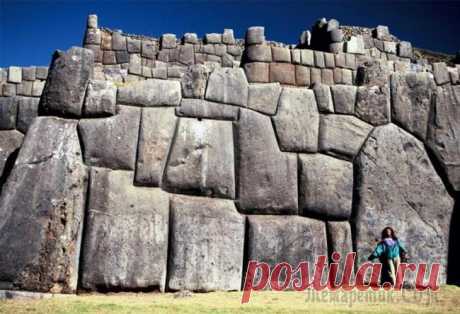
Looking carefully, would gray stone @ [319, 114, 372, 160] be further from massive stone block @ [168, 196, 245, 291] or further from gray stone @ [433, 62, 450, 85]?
massive stone block @ [168, 196, 245, 291]

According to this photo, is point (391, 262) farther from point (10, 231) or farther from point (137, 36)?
point (137, 36)

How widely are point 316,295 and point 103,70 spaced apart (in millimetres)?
8483

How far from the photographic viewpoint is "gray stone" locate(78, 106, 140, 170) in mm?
5277

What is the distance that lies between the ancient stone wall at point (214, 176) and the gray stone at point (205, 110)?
0.04ft

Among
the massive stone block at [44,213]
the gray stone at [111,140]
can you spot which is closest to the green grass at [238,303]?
the massive stone block at [44,213]

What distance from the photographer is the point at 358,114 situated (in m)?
5.96

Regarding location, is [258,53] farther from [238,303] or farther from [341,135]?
[238,303]

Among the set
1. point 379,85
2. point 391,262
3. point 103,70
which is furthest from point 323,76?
point 103,70

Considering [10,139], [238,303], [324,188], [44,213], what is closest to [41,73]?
[10,139]

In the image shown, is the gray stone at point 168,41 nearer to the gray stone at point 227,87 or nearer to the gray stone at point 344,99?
the gray stone at point 227,87

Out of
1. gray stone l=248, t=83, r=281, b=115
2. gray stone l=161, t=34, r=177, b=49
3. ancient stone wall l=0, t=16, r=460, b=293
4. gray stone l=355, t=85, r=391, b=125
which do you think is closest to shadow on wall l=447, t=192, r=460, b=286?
ancient stone wall l=0, t=16, r=460, b=293

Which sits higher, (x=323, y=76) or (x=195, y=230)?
(x=323, y=76)

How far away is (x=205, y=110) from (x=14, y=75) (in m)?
6.01

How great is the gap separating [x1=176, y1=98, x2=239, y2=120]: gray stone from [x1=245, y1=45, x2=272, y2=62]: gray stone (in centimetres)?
203
